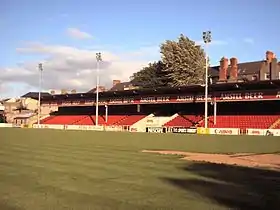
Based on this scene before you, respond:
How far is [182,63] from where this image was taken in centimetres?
9081

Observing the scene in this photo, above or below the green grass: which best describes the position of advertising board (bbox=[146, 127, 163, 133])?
above

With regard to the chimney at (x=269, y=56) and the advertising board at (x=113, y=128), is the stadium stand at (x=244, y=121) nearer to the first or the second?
the advertising board at (x=113, y=128)

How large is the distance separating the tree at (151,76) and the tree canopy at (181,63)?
9.8 inches

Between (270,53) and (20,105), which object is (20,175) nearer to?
(270,53)

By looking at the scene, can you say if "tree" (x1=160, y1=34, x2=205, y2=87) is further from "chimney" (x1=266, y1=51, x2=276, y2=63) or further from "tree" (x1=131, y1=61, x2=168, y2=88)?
"chimney" (x1=266, y1=51, x2=276, y2=63)

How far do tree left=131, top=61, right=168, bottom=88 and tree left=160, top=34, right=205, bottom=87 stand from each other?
11.4ft

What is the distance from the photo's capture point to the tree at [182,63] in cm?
9062

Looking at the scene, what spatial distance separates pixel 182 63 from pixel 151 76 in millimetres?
15913

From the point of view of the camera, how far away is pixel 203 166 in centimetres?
1775

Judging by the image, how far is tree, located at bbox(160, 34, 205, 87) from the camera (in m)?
90.6

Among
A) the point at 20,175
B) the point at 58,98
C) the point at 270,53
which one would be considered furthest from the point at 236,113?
the point at 20,175

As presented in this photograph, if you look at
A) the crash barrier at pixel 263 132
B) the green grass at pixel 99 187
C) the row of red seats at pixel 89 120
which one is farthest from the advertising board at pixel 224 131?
the green grass at pixel 99 187

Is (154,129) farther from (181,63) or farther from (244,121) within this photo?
(181,63)

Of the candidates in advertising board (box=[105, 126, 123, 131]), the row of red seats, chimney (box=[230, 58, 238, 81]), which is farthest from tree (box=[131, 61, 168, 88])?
advertising board (box=[105, 126, 123, 131])
